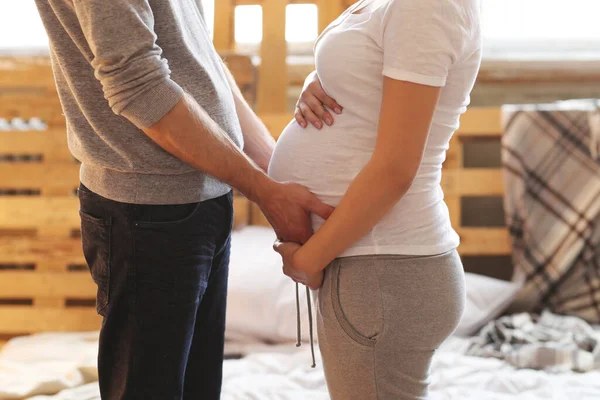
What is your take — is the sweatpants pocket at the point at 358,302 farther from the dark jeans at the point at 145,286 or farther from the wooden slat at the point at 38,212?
the wooden slat at the point at 38,212

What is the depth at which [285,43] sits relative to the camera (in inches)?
92.0

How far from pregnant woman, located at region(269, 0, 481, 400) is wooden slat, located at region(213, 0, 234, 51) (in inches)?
59.1

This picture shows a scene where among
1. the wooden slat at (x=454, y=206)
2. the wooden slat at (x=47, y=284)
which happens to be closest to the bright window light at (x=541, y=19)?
the wooden slat at (x=454, y=206)

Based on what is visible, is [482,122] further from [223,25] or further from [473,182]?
[223,25]

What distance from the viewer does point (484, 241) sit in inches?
87.1

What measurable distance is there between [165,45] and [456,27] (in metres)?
0.40

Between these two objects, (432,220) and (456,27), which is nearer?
(456,27)

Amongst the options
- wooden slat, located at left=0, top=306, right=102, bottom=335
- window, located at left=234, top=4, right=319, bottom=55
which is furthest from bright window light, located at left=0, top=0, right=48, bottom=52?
wooden slat, located at left=0, top=306, right=102, bottom=335

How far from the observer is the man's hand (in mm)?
941

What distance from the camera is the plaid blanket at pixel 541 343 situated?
170cm

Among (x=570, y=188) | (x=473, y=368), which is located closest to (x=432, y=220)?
(x=473, y=368)

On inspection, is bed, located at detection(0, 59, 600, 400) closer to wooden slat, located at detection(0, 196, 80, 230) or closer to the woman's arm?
wooden slat, located at detection(0, 196, 80, 230)

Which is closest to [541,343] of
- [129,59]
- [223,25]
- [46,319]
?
[129,59]

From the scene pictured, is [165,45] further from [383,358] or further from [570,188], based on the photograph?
[570,188]
